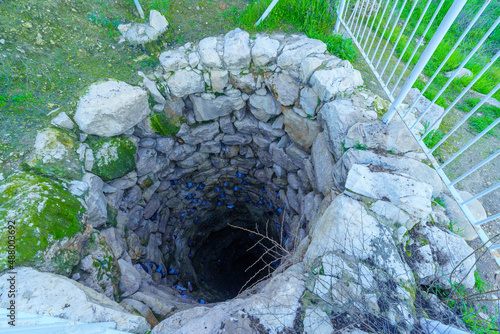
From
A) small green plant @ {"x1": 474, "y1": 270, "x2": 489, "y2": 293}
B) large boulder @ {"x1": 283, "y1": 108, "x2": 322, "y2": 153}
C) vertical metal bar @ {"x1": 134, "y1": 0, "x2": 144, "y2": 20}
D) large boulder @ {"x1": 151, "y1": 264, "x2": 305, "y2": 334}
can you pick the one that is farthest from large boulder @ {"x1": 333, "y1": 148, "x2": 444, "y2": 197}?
vertical metal bar @ {"x1": 134, "y1": 0, "x2": 144, "y2": 20}

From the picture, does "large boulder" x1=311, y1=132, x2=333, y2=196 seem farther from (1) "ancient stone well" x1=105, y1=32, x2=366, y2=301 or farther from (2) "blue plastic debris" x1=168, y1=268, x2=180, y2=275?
(2) "blue plastic debris" x1=168, y1=268, x2=180, y2=275

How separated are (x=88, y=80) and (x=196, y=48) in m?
1.40

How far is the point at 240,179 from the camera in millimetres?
5332

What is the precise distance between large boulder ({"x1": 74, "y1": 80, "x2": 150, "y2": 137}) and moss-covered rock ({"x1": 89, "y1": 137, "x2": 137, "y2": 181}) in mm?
101

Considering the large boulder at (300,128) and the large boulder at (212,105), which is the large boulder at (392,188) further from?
the large boulder at (212,105)

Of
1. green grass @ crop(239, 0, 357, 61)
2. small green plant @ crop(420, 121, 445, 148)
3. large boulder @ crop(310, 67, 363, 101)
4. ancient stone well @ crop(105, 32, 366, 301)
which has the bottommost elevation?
ancient stone well @ crop(105, 32, 366, 301)

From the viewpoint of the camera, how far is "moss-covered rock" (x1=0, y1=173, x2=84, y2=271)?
73.4 inches

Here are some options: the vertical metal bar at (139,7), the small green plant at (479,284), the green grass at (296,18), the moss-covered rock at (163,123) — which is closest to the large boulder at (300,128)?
the green grass at (296,18)

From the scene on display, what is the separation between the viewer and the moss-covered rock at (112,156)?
2.81 metres

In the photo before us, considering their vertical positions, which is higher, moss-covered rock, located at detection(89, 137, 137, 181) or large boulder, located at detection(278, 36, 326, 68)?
large boulder, located at detection(278, 36, 326, 68)

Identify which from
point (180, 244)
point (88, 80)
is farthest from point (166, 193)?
point (88, 80)

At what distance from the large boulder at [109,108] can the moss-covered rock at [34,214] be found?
0.75m

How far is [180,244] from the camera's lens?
5.26 metres

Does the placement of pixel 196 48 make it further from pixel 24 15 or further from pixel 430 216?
pixel 430 216
